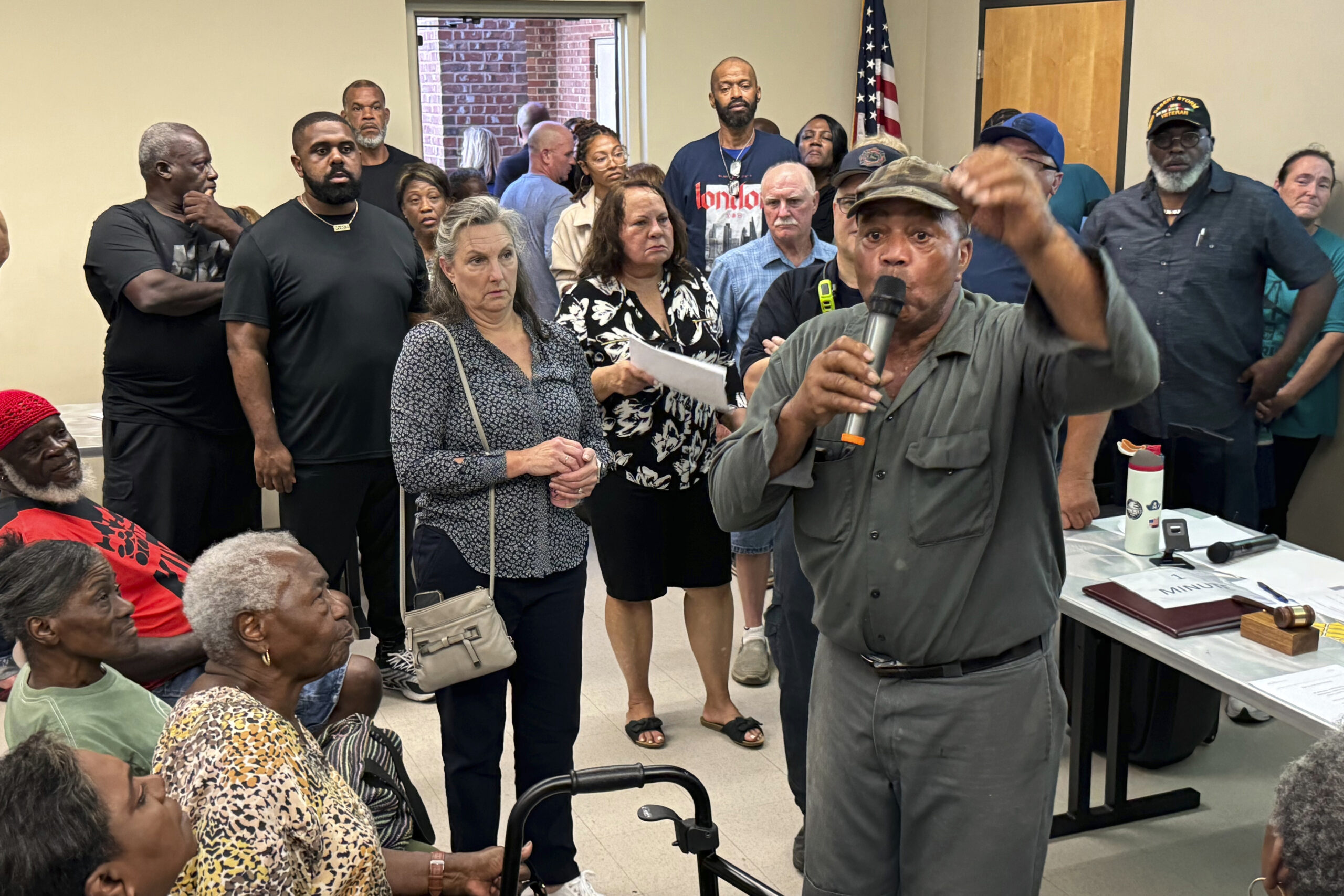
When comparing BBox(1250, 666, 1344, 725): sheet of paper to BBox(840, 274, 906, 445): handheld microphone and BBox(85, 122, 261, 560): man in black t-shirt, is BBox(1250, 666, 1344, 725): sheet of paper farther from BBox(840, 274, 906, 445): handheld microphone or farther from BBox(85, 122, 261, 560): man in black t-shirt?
BBox(85, 122, 261, 560): man in black t-shirt

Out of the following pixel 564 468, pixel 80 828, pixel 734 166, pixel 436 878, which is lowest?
pixel 436 878

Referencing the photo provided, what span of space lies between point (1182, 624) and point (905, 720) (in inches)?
39.5

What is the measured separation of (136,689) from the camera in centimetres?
219

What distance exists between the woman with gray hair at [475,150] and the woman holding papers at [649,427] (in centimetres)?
416

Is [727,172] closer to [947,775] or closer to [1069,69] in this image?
[1069,69]

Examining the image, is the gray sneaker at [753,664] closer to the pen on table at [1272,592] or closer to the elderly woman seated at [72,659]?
the pen on table at [1272,592]

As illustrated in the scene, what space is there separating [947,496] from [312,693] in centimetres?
150

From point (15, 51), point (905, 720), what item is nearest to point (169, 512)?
point (905, 720)

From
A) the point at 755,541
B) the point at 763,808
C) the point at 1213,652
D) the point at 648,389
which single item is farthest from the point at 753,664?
the point at 1213,652

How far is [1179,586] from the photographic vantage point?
271 cm

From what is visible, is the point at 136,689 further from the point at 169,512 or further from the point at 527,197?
the point at 527,197

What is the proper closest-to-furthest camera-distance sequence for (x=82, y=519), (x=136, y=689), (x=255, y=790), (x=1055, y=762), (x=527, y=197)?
1. (x=255, y=790)
2. (x=1055, y=762)
3. (x=136, y=689)
4. (x=82, y=519)
5. (x=527, y=197)

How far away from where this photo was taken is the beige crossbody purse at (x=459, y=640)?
252 cm

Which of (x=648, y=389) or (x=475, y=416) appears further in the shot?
(x=648, y=389)
